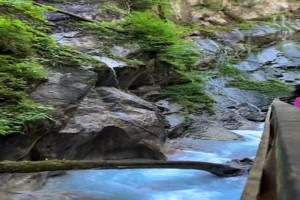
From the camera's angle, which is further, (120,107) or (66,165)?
(120,107)

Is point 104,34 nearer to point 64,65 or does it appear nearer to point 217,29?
point 64,65

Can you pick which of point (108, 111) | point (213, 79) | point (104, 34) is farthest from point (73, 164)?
point (213, 79)

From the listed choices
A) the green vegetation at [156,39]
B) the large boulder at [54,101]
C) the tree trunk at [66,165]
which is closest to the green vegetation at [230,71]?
the green vegetation at [156,39]

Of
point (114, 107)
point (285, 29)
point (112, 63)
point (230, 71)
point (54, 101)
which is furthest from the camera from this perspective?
point (285, 29)

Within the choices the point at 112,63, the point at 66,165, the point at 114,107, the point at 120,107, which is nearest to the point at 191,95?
the point at 112,63

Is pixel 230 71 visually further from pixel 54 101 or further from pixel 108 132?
pixel 54 101

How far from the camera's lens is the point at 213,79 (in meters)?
19.0

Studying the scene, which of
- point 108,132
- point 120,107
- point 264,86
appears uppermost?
Result: point 120,107

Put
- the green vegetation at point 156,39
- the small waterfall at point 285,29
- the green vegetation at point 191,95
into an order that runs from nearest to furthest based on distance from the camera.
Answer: the green vegetation at point 156,39 < the green vegetation at point 191,95 < the small waterfall at point 285,29

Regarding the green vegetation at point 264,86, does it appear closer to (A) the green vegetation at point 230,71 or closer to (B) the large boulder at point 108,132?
(A) the green vegetation at point 230,71

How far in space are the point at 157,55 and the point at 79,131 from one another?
6.01 metres

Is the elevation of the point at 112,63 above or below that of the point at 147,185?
above

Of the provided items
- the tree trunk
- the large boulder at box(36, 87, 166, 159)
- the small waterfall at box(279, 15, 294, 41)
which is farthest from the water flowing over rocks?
the small waterfall at box(279, 15, 294, 41)

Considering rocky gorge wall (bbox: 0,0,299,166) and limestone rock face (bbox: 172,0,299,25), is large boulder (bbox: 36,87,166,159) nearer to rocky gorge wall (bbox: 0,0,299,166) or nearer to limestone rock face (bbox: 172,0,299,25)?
rocky gorge wall (bbox: 0,0,299,166)
